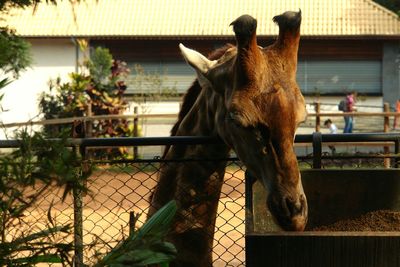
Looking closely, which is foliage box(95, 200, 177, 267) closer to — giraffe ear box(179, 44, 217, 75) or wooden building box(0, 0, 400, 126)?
giraffe ear box(179, 44, 217, 75)

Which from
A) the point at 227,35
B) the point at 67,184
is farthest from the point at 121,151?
the point at 67,184

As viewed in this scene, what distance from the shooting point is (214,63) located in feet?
Result: 15.4

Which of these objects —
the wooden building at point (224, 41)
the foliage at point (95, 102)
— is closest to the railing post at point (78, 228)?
the foliage at point (95, 102)

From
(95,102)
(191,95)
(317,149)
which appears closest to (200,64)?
(191,95)

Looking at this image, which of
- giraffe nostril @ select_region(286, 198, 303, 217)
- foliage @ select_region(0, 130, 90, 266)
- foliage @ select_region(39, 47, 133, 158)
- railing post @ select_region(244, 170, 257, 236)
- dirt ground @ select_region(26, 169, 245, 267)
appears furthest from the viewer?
foliage @ select_region(39, 47, 133, 158)

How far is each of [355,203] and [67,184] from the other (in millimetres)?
2687

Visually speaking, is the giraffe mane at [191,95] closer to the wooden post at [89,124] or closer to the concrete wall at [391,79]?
the wooden post at [89,124]

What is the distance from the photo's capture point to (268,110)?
402 cm

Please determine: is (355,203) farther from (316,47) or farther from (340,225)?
(316,47)

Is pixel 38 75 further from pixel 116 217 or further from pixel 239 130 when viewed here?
pixel 239 130

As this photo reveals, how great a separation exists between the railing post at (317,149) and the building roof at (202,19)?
27889 millimetres

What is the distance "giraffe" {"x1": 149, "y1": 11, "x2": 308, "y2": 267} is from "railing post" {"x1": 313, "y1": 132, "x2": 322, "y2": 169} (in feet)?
1.81

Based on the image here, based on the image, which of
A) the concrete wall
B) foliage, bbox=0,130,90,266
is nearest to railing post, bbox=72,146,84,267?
foliage, bbox=0,130,90,266

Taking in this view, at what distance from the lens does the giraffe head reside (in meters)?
3.89
